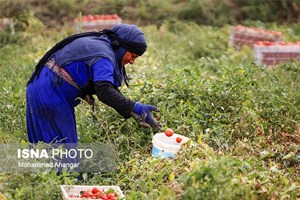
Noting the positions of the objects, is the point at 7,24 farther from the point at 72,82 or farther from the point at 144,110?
the point at 144,110

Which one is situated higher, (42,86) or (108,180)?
(42,86)

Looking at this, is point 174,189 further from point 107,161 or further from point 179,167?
point 107,161

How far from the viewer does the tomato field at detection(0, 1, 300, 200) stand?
4996 mm

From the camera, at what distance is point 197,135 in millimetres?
6656

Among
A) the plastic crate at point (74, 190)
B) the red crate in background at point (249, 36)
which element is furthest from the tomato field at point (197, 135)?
the red crate in background at point (249, 36)

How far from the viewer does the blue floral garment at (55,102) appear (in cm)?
615

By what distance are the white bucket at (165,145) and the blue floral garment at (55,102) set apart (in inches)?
21.8

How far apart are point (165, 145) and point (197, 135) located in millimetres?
653

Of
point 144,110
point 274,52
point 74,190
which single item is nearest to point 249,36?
point 274,52

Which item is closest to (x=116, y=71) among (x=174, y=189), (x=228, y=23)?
(x=174, y=189)

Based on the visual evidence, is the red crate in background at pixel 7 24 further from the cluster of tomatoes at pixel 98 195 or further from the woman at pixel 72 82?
the cluster of tomatoes at pixel 98 195

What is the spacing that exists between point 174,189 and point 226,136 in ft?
5.89

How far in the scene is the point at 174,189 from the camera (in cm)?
507

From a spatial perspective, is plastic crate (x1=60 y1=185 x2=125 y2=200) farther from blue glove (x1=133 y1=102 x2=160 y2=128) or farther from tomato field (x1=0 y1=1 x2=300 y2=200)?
blue glove (x1=133 y1=102 x2=160 y2=128)
